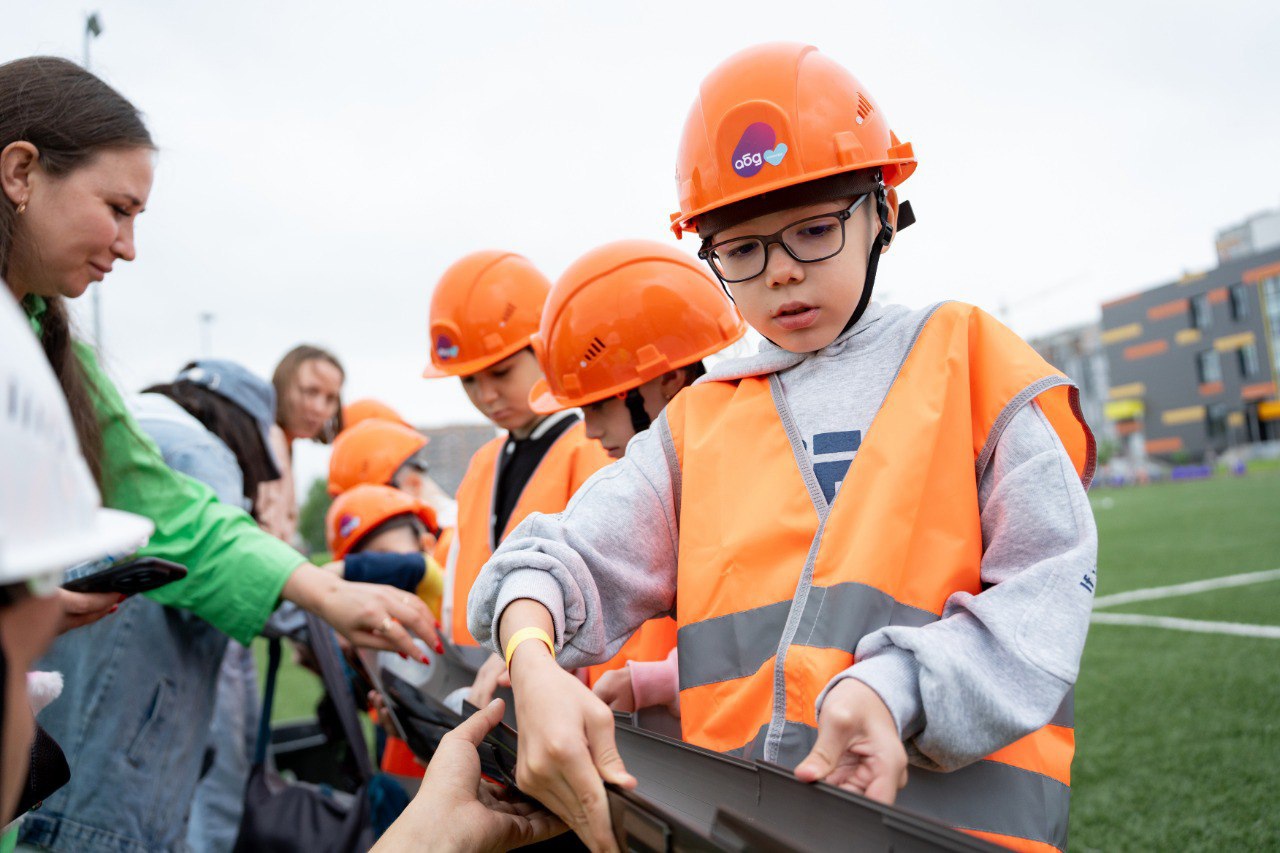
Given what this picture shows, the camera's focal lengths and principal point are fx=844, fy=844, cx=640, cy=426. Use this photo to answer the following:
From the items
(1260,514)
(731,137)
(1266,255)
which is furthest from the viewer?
(1266,255)

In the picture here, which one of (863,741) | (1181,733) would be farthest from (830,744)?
(1181,733)

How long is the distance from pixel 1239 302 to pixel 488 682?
74808mm

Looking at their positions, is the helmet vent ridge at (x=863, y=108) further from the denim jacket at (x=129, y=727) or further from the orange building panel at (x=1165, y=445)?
the orange building panel at (x=1165, y=445)

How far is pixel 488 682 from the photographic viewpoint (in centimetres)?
217

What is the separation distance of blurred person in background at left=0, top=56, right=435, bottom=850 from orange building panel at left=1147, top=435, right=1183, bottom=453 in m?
77.7

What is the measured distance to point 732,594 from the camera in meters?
1.54

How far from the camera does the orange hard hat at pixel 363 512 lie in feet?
14.6

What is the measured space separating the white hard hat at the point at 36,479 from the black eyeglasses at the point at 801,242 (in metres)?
1.27

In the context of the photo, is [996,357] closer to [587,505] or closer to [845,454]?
[845,454]

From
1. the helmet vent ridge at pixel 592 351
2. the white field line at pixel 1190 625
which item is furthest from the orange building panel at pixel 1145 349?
the helmet vent ridge at pixel 592 351

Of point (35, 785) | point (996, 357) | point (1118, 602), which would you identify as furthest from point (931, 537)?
point (1118, 602)

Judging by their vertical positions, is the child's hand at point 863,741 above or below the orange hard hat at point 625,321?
below

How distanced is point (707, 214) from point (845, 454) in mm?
625

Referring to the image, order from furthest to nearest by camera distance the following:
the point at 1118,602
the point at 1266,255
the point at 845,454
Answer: the point at 1266,255 < the point at 1118,602 < the point at 845,454
